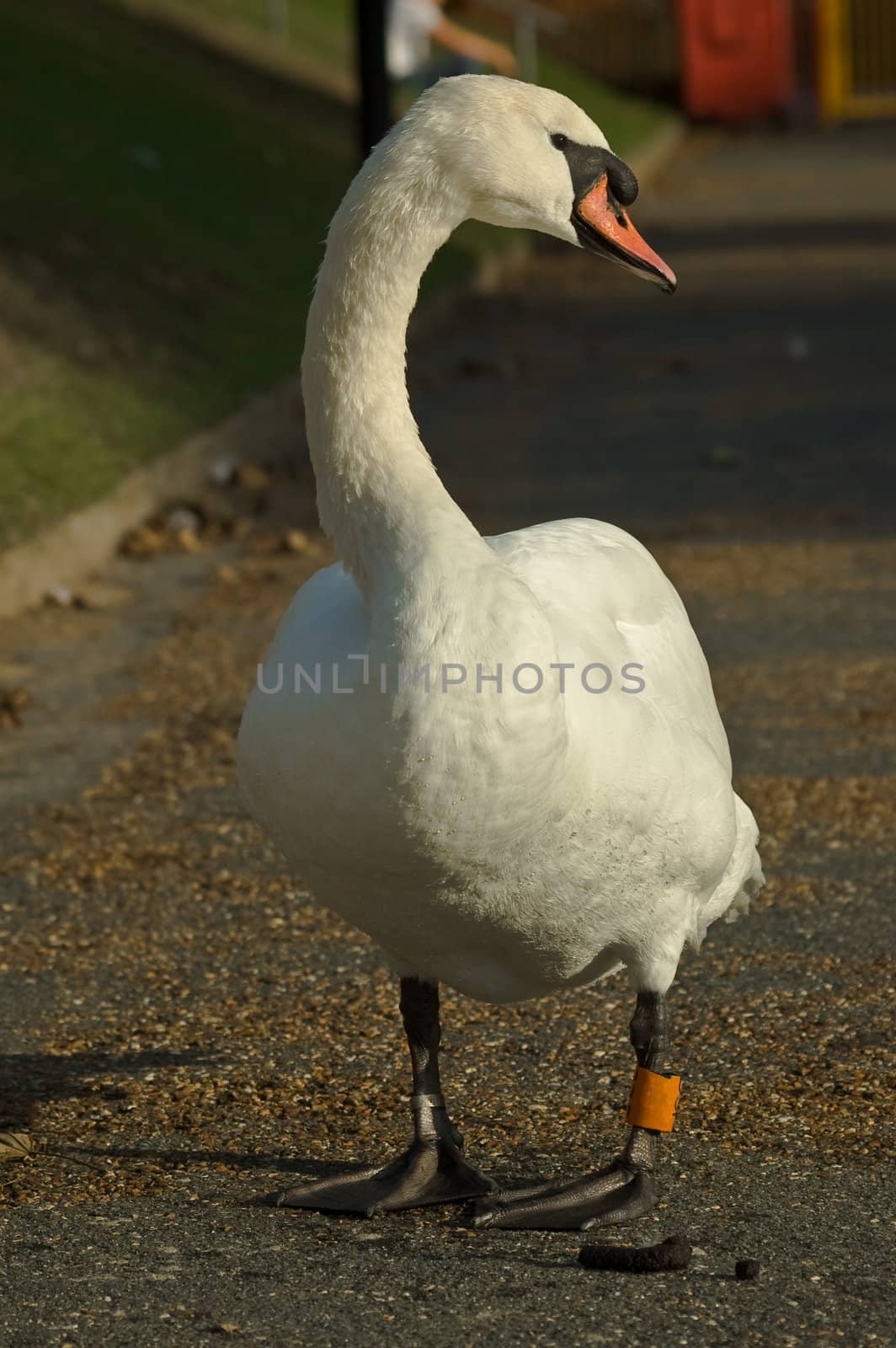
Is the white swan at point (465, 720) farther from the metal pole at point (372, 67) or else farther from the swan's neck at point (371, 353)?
the metal pole at point (372, 67)

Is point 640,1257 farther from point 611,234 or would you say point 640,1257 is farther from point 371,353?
point 611,234

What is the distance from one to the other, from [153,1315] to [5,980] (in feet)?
5.20

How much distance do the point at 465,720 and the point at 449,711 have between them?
0.10 feet

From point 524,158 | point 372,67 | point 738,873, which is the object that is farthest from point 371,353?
point 372,67

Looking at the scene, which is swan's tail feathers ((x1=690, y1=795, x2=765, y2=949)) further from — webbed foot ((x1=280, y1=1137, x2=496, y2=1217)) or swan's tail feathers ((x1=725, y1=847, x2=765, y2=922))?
webbed foot ((x1=280, y1=1137, x2=496, y2=1217))

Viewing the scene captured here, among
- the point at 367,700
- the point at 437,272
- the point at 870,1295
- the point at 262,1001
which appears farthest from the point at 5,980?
the point at 437,272

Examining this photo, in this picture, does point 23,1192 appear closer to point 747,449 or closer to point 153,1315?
point 153,1315

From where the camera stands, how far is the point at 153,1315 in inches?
130

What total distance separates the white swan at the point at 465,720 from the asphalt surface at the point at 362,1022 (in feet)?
0.79

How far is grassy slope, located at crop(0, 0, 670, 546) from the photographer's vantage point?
32.3 ft

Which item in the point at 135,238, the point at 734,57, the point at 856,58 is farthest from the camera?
the point at 856,58

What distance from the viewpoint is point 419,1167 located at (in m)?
3.74

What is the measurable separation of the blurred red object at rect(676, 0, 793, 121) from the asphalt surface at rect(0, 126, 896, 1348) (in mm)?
21638

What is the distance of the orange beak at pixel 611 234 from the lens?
3.48 meters
